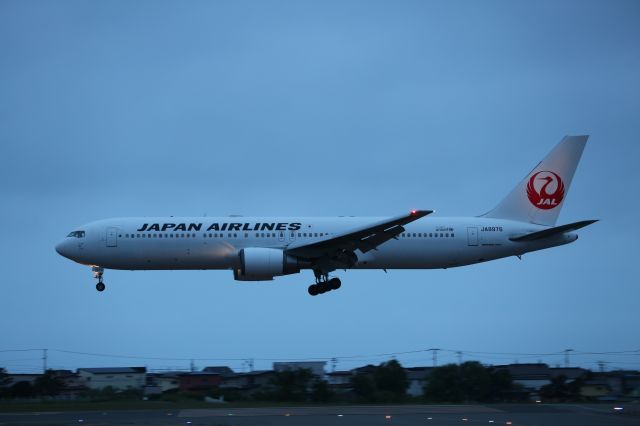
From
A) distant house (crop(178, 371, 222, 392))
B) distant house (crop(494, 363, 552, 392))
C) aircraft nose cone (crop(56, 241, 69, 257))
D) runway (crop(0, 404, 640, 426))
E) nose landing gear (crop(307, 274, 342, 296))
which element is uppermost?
aircraft nose cone (crop(56, 241, 69, 257))

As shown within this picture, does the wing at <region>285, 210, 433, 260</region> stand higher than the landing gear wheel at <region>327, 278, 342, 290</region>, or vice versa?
the wing at <region>285, 210, 433, 260</region>

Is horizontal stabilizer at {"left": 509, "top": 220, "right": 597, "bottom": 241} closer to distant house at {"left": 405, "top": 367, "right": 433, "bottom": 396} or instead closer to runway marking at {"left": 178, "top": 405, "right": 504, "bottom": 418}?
runway marking at {"left": 178, "top": 405, "right": 504, "bottom": 418}

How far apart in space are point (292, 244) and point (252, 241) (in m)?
1.99

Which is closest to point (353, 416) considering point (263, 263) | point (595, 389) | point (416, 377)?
point (263, 263)

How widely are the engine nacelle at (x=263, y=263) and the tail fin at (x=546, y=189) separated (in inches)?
466

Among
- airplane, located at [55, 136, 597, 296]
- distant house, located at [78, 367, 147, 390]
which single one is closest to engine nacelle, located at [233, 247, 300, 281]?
airplane, located at [55, 136, 597, 296]

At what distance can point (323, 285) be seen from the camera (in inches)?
1697

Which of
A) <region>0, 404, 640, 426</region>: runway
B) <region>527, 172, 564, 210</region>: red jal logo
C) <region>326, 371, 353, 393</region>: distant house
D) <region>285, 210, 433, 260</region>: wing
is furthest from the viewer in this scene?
<region>326, 371, 353, 393</region>: distant house

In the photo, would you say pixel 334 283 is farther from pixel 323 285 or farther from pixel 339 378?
pixel 339 378

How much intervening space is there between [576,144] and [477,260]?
29.6ft

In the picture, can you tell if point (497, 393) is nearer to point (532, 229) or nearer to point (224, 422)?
point (532, 229)

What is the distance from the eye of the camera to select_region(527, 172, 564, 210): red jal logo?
46.2 m

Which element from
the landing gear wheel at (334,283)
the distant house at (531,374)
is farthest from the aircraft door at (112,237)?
the distant house at (531,374)

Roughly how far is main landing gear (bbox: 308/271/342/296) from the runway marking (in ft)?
31.5
